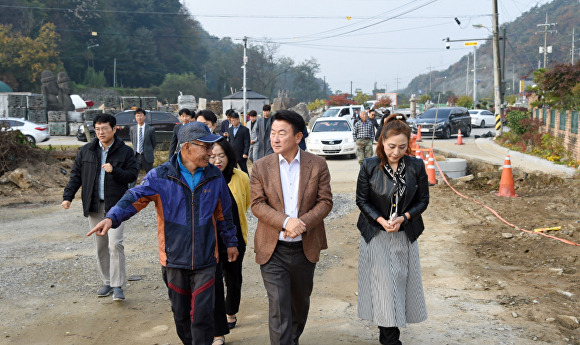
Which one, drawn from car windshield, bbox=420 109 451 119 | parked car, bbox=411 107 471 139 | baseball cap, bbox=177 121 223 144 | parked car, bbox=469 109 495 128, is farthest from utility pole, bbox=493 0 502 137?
baseball cap, bbox=177 121 223 144

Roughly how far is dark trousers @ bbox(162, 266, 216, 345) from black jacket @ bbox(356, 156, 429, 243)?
4.11 ft

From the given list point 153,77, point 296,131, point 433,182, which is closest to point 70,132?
point 433,182

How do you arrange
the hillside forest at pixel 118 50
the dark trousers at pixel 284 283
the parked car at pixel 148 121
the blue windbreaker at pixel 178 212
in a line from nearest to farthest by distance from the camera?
the blue windbreaker at pixel 178 212, the dark trousers at pixel 284 283, the parked car at pixel 148 121, the hillside forest at pixel 118 50

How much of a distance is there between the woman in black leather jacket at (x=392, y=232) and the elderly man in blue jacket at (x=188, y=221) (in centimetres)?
121

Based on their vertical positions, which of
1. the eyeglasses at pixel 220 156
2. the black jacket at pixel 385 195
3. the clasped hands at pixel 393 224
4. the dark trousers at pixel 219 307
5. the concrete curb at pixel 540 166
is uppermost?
the eyeglasses at pixel 220 156

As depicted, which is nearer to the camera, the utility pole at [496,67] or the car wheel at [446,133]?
the utility pole at [496,67]

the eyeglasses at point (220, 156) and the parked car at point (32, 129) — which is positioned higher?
the parked car at point (32, 129)

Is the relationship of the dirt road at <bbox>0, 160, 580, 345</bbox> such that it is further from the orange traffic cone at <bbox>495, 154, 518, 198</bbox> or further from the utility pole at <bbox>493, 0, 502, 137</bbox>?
the utility pole at <bbox>493, 0, 502, 137</bbox>

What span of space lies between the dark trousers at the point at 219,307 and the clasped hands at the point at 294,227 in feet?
2.16

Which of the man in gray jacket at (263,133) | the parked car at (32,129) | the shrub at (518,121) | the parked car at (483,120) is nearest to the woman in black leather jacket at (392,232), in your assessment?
the man in gray jacket at (263,133)

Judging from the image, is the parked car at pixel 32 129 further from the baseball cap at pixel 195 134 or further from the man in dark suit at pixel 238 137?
the baseball cap at pixel 195 134

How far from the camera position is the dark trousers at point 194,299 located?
3865mm

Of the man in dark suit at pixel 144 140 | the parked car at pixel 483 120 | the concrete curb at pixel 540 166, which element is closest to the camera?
the man in dark suit at pixel 144 140

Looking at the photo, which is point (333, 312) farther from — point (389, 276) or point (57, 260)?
point (57, 260)
